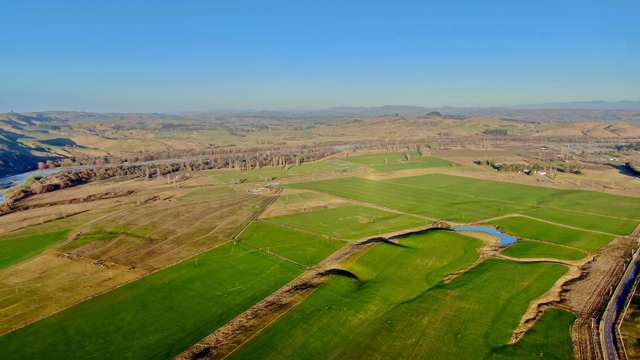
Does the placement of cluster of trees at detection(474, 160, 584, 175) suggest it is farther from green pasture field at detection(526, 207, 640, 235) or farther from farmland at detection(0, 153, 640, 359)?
green pasture field at detection(526, 207, 640, 235)

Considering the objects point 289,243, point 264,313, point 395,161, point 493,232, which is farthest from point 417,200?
point 395,161

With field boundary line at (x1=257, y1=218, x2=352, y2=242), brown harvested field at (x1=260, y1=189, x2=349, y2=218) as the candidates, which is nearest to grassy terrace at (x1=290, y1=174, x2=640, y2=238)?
brown harvested field at (x1=260, y1=189, x2=349, y2=218)

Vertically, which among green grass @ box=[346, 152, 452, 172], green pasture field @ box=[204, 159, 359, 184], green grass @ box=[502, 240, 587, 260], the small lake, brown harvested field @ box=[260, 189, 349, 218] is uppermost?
green grass @ box=[346, 152, 452, 172]

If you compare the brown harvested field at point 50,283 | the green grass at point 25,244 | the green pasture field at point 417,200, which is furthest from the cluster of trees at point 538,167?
the green grass at point 25,244

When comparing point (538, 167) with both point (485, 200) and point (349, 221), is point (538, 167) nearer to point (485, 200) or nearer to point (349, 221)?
point (485, 200)

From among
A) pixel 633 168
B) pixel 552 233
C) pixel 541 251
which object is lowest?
pixel 541 251

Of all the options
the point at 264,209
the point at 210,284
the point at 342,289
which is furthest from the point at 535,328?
the point at 264,209
